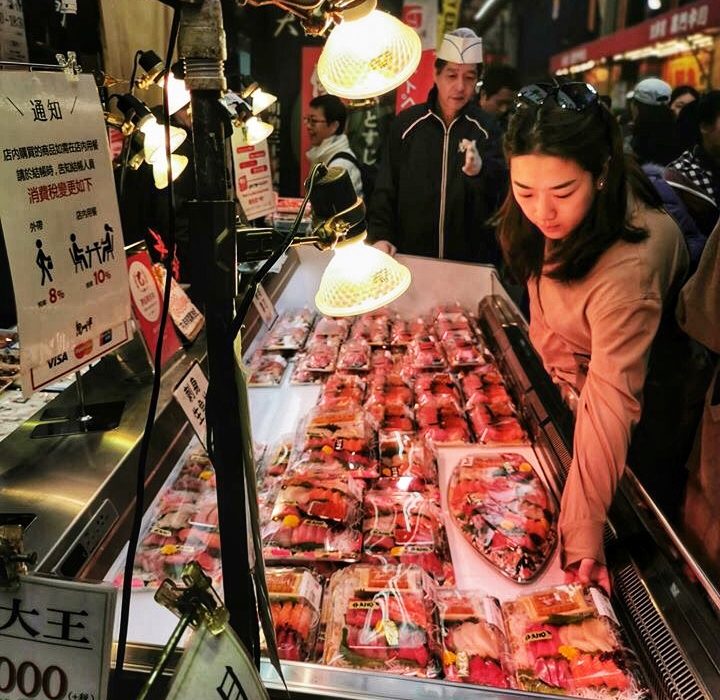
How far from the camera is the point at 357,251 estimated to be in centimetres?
131

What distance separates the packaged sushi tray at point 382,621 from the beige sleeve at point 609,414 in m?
0.45

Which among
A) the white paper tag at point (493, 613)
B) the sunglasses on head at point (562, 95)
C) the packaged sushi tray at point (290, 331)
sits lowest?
the white paper tag at point (493, 613)

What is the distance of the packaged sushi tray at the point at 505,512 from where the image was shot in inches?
76.3

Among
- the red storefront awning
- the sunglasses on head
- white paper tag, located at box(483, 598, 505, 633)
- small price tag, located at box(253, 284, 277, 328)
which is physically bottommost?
white paper tag, located at box(483, 598, 505, 633)

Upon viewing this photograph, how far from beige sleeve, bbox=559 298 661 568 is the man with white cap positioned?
296cm

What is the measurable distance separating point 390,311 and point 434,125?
1564mm

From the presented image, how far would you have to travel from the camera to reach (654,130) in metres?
4.94

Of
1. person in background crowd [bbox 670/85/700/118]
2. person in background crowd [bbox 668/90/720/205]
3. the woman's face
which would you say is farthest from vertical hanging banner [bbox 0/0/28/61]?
person in background crowd [bbox 670/85/700/118]

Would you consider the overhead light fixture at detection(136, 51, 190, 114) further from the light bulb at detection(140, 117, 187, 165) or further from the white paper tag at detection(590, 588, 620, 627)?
the white paper tag at detection(590, 588, 620, 627)

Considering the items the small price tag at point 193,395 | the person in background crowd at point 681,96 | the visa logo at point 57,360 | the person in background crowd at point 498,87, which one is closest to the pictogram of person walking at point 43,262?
the visa logo at point 57,360

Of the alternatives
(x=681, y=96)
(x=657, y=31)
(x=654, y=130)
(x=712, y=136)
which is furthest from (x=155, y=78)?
(x=657, y=31)

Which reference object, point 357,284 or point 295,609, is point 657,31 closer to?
point 357,284

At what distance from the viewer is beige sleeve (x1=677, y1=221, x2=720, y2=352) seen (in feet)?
6.37

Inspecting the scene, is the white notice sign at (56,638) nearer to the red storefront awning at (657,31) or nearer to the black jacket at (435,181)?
the black jacket at (435,181)
